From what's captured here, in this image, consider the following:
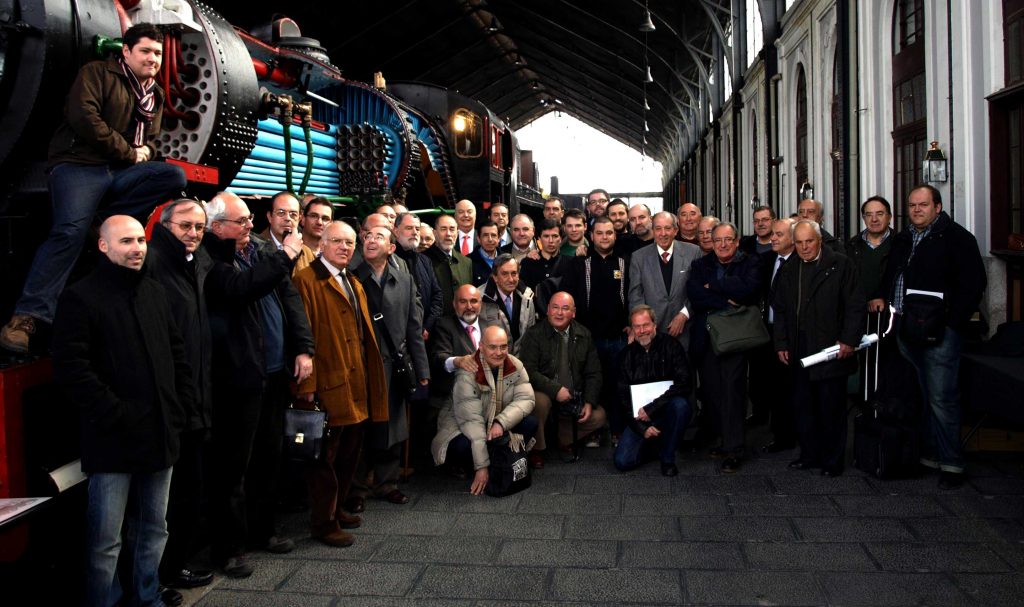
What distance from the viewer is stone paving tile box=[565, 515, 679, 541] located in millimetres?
4332

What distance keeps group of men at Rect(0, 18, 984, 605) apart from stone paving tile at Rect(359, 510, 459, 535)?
169 mm

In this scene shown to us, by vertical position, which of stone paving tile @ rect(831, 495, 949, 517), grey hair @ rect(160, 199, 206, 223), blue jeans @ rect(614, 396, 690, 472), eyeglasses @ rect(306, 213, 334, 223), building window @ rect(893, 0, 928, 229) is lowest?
stone paving tile @ rect(831, 495, 949, 517)

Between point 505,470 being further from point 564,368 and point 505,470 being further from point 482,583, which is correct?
point 482,583

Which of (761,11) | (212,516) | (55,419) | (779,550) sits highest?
(761,11)

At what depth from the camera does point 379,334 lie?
15.9 feet

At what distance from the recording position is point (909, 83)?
29.3 ft

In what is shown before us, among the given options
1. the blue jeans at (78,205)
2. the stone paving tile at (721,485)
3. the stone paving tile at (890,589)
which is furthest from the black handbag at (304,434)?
the stone paving tile at (890,589)

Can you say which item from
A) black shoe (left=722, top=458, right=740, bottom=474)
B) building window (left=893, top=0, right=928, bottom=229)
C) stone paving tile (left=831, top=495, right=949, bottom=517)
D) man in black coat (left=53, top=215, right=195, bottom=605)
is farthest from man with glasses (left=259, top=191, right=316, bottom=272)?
building window (left=893, top=0, right=928, bottom=229)

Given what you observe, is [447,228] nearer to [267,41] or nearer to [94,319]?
[267,41]

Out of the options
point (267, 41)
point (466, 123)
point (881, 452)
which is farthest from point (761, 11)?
point (881, 452)

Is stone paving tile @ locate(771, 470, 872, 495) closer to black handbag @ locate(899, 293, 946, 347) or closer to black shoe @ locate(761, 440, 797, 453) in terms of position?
black shoe @ locate(761, 440, 797, 453)

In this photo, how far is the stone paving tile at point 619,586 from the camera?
11.6 ft

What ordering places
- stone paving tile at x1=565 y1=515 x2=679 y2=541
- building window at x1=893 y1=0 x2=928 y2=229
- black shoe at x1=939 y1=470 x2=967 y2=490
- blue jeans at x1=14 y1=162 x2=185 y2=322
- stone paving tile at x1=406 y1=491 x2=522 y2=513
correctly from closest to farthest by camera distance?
blue jeans at x1=14 y1=162 x2=185 y2=322 → stone paving tile at x1=565 y1=515 x2=679 y2=541 → stone paving tile at x1=406 y1=491 x2=522 y2=513 → black shoe at x1=939 y1=470 x2=967 y2=490 → building window at x1=893 y1=0 x2=928 y2=229

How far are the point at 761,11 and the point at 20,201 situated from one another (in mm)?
13887
